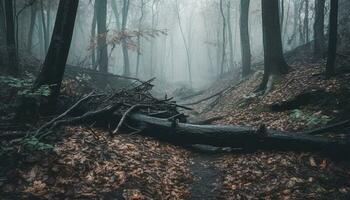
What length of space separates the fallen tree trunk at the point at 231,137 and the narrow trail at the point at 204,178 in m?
0.46

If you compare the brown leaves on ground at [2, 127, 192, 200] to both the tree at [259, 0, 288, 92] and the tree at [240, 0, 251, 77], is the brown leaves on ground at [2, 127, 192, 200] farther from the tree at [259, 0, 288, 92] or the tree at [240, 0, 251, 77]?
the tree at [240, 0, 251, 77]

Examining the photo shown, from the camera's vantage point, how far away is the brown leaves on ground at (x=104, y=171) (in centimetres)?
560

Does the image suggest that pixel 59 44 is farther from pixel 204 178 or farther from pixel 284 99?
pixel 284 99

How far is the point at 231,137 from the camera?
7957 millimetres

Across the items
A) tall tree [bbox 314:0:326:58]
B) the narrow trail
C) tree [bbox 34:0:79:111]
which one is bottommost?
the narrow trail

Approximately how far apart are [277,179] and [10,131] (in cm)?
539

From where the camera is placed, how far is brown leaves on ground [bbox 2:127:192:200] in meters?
5.60

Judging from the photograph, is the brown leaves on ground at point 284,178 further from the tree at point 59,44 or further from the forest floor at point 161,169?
the tree at point 59,44

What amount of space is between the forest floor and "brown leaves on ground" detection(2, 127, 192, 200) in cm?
1

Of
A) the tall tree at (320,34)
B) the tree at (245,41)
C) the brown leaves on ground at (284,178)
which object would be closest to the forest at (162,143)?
the brown leaves on ground at (284,178)

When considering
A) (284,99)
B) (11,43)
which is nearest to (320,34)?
(284,99)

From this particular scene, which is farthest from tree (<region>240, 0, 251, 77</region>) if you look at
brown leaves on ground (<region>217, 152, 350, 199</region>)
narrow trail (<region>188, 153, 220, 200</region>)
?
brown leaves on ground (<region>217, 152, 350, 199</region>)

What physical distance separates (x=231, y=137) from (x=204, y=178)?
1426mm

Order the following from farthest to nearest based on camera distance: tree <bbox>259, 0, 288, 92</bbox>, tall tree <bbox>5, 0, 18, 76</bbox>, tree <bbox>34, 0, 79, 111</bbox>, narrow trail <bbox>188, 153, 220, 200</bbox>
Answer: tree <bbox>259, 0, 288, 92</bbox> → tall tree <bbox>5, 0, 18, 76</bbox> → tree <bbox>34, 0, 79, 111</bbox> → narrow trail <bbox>188, 153, 220, 200</bbox>
